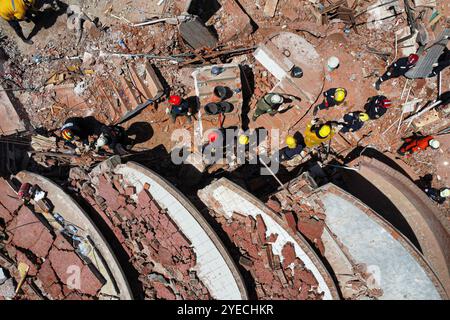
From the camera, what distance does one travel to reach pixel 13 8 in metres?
13.3

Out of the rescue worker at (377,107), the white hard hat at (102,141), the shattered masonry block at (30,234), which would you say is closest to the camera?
the shattered masonry block at (30,234)

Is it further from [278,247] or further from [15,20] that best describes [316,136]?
[15,20]

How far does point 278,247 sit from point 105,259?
5116mm

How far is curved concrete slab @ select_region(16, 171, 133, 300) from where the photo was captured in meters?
10.1

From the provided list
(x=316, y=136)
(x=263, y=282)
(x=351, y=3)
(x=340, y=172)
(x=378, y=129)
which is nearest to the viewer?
(x=263, y=282)

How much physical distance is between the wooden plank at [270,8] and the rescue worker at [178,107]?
503cm

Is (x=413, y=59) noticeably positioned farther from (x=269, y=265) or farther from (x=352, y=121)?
(x=269, y=265)

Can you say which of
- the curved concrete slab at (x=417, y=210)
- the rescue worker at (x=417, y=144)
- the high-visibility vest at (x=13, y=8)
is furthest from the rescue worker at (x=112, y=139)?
the rescue worker at (x=417, y=144)

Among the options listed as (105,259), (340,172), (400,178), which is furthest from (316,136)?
(105,259)

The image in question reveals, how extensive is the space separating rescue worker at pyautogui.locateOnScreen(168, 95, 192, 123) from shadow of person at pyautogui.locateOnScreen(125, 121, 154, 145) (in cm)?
130

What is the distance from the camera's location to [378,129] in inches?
500

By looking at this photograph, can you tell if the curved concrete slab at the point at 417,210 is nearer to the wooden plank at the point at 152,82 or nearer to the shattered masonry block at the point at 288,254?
the shattered masonry block at the point at 288,254

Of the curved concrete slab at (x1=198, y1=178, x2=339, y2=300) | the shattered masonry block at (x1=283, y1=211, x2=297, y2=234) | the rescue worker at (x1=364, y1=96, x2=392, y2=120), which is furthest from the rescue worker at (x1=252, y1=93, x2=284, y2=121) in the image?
the shattered masonry block at (x1=283, y1=211, x2=297, y2=234)

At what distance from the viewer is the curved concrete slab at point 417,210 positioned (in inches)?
411
